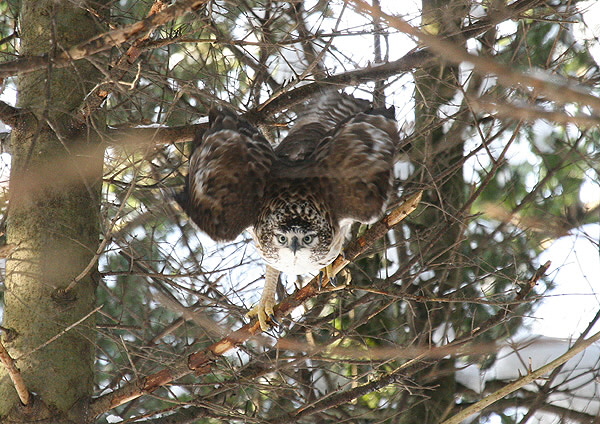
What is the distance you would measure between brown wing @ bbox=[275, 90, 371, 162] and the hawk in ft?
1.29

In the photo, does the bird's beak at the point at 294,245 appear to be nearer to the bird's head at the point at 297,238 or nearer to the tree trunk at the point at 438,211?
the bird's head at the point at 297,238

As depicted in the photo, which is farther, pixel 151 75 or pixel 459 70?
pixel 459 70

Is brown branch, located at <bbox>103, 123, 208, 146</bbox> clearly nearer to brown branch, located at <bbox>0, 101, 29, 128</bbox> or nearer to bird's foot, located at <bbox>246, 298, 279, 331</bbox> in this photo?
brown branch, located at <bbox>0, 101, 29, 128</bbox>

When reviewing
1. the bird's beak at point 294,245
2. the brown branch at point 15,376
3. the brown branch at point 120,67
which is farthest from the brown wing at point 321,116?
the brown branch at point 15,376

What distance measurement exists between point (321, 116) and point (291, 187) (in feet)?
2.71

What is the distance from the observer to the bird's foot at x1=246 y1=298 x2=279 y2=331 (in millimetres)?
4320

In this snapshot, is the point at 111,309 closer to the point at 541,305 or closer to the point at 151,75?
the point at 151,75

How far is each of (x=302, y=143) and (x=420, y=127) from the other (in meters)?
0.84

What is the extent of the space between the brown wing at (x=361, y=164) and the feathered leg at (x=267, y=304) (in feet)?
2.51

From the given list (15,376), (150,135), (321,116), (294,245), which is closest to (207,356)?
(294,245)

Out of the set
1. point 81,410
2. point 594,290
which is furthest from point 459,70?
point 81,410

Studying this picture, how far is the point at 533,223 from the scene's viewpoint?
8.61ft

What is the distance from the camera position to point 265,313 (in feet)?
14.5

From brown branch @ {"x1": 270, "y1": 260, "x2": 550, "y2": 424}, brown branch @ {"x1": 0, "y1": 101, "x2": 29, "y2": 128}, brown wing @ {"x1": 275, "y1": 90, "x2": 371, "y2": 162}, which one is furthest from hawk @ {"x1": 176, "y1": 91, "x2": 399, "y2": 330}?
brown branch @ {"x1": 0, "y1": 101, "x2": 29, "y2": 128}
